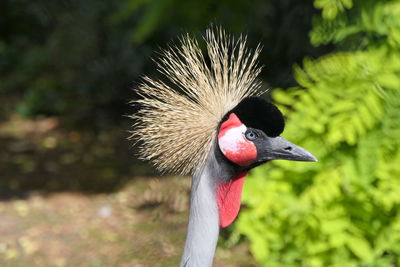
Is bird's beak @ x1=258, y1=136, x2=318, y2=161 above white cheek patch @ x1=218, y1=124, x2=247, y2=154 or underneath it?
underneath

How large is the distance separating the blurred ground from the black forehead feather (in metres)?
1.57

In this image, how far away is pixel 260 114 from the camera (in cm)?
176

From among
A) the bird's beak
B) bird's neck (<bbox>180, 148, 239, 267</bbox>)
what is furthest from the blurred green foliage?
bird's neck (<bbox>180, 148, 239, 267</bbox>)

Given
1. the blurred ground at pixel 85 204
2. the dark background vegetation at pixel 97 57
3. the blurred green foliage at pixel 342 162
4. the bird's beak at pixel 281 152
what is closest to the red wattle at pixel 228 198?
the bird's beak at pixel 281 152

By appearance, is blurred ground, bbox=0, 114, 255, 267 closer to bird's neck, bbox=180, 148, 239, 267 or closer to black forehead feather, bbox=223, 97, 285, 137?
bird's neck, bbox=180, 148, 239, 267

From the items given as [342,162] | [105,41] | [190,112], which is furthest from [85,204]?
[190,112]

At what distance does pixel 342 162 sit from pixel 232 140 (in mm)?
936

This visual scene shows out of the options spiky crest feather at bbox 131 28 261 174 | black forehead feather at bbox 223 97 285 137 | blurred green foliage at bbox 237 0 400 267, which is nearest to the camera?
black forehead feather at bbox 223 97 285 137

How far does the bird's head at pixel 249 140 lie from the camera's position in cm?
176

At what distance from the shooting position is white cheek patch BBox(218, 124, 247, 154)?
1757 millimetres

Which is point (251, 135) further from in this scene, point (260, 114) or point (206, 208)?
point (206, 208)

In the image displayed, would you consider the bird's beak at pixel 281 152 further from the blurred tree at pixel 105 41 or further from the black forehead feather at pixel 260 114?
the blurred tree at pixel 105 41

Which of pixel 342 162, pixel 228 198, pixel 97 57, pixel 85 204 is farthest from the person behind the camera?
pixel 97 57

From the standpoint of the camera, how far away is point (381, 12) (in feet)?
8.31
